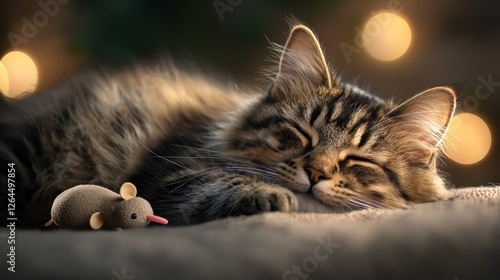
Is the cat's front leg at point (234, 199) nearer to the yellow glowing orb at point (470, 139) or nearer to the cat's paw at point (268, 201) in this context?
the cat's paw at point (268, 201)

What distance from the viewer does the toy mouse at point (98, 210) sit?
1062mm

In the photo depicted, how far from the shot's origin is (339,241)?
901 mm

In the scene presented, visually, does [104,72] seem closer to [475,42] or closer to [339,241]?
[339,241]

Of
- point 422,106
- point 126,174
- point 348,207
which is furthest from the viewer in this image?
point 126,174

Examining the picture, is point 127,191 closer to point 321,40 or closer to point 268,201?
point 268,201

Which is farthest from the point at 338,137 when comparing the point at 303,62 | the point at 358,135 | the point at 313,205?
the point at 303,62

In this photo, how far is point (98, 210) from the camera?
3.54ft

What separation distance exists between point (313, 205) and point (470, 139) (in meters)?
1.41

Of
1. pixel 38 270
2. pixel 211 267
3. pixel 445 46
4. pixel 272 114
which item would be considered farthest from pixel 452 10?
pixel 38 270

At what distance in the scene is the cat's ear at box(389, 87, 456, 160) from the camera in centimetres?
140

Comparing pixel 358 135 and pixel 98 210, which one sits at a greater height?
pixel 358 135

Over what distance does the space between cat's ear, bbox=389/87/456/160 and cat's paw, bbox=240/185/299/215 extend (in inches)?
17.1

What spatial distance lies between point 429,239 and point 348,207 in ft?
1.19

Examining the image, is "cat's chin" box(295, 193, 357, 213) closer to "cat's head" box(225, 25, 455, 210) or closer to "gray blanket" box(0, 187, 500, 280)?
"cat's head" box(225, 25, 455, 210)
